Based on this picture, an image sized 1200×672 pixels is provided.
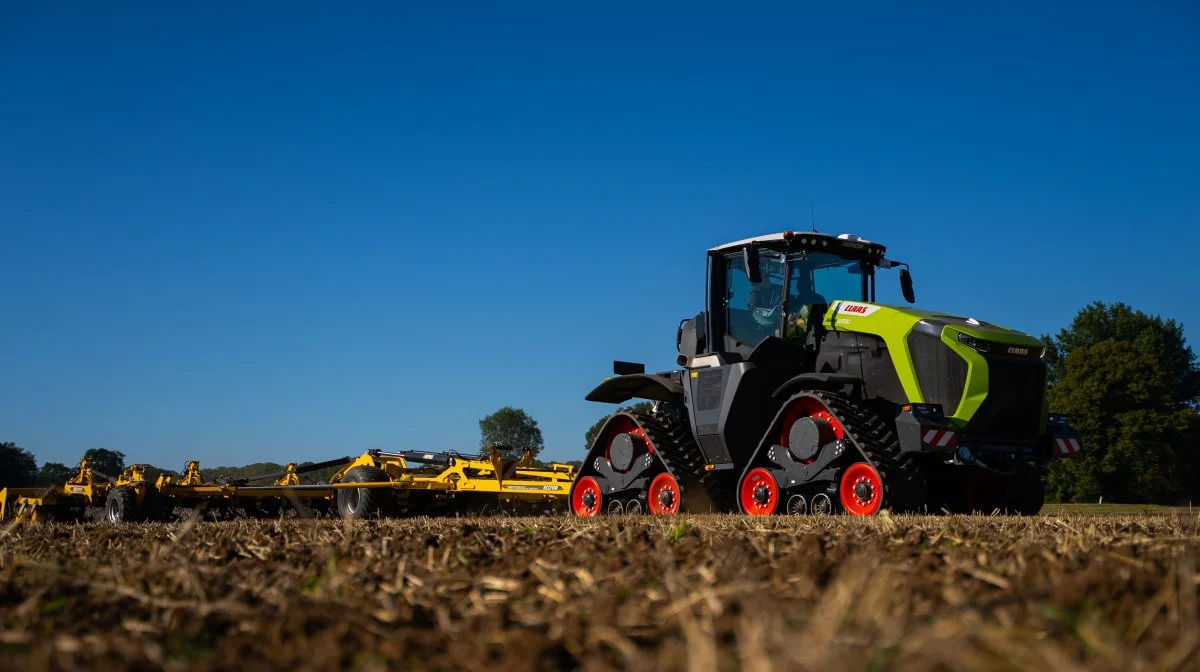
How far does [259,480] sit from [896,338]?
12.9 meters

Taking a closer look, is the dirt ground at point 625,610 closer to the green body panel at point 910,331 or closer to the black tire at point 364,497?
the green body panel at point 910,331

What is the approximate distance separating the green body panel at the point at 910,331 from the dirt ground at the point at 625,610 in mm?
6783

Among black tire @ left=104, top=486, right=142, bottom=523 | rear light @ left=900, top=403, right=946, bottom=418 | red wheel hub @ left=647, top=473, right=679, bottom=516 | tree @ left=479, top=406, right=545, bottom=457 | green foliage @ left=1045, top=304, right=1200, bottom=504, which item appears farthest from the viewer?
tree @ left=479, top=406, right=545, bottom=457

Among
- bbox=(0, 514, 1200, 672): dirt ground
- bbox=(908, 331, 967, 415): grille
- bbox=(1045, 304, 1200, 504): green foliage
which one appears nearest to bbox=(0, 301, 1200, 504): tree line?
bbox=(1045, 304, 1200, 504): green foliage

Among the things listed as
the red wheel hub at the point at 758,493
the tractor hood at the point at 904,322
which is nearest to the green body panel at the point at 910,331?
the tractor hood at the point at 904,322

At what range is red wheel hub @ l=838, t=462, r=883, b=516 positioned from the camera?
35.0 ft

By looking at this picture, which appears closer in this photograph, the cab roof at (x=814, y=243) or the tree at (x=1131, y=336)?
the cab roof at (x=814, y=243)

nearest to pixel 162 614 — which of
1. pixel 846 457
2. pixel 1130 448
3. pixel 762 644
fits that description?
pixel 762 644

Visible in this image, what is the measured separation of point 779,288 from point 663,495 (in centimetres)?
279

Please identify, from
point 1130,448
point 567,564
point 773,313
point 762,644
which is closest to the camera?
point 762,644

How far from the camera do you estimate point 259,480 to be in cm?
2017

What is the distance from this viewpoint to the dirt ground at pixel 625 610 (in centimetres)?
216

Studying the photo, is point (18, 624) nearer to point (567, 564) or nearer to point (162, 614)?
point (162, 614)

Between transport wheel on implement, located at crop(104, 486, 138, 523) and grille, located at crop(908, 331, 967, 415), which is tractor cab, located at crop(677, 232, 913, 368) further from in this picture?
transport wheel on implement, located at crop(104, 486, 138, 523)
